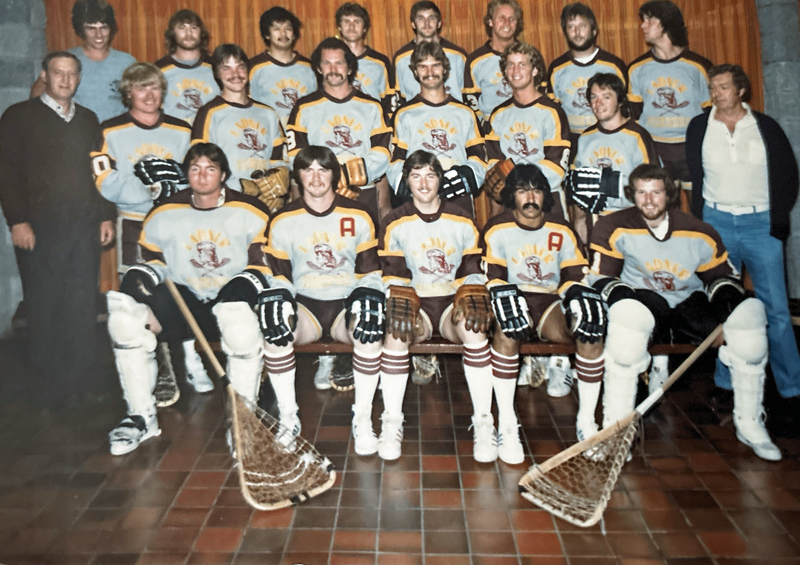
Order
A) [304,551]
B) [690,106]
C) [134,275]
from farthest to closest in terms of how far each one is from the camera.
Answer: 1. [690,106]
2. [134,275]
3. [304,551]

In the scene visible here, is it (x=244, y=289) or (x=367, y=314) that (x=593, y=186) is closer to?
(x=367, y=314)

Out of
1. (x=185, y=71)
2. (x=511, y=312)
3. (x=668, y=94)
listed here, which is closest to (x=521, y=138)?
(x=668, y=94)

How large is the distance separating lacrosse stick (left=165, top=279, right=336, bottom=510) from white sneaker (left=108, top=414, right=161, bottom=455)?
54cm

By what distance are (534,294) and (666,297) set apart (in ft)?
2.01

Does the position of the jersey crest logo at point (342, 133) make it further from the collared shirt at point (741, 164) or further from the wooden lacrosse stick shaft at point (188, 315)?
the collared shirt at point (741, 164)

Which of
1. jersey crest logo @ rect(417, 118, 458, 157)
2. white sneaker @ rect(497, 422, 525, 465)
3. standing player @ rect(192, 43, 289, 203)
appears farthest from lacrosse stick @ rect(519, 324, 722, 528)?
standing player @ rect(192, 43, 289, 203)

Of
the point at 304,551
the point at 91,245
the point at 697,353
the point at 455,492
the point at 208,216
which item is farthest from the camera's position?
the point at 91,245

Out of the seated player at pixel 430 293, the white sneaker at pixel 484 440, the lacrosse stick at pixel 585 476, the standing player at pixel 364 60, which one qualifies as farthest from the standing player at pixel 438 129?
the lacrosse stick at pixel 585 476

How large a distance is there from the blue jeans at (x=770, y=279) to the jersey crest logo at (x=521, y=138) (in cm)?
105

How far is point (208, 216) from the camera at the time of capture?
2.86 meters

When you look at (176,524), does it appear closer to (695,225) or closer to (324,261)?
(324,261)

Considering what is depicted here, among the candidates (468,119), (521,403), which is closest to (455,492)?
(521,403)

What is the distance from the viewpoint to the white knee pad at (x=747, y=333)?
2.47 metres

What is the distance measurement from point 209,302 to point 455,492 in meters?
1.49
